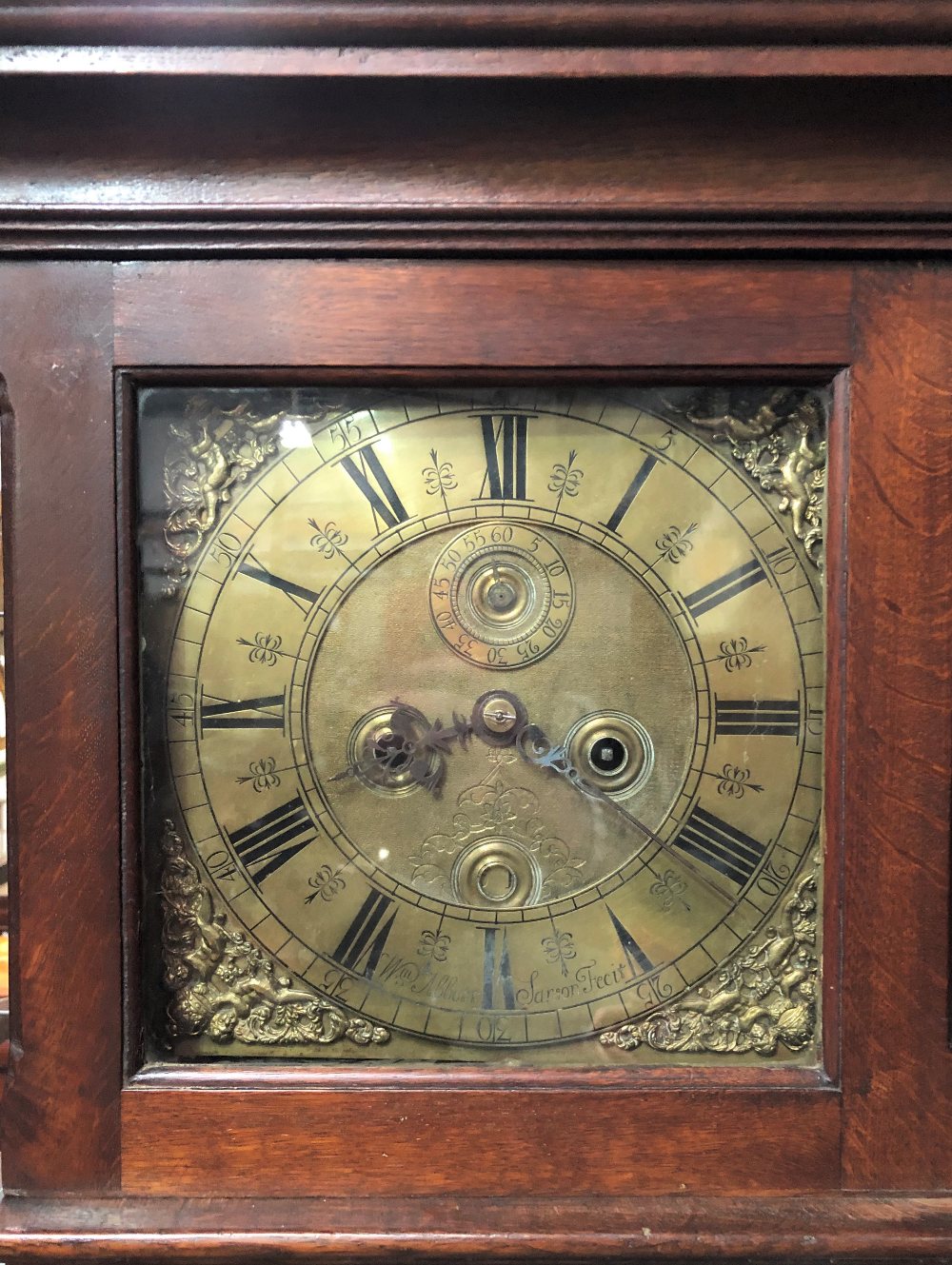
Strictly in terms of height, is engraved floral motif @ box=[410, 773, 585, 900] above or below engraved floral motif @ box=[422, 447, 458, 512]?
below

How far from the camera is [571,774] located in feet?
2.64

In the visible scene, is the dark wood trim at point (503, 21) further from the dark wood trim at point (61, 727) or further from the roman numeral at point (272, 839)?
the roman numeral at point (272, 839)

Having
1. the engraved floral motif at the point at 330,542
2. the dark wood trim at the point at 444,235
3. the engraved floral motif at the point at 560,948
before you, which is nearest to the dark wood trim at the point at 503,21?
the dark wood trim at the point at 444,235

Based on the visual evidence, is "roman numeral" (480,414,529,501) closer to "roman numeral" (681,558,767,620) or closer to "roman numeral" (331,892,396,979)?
"roman numeral" (681,558,767,620)

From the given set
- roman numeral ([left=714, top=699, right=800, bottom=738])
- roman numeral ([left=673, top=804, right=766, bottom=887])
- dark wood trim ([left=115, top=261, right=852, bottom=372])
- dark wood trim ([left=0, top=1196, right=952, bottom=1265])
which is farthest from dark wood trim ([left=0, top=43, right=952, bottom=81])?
dark wood trim ([left=0, top=1196, right=952, bottom=1265])

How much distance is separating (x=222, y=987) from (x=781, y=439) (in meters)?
0.70

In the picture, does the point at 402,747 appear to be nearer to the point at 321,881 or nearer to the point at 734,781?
the point at 321,881

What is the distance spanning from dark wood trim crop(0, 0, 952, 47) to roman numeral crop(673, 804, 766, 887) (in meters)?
0.64

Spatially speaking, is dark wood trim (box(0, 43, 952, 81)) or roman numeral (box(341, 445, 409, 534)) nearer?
dark wood trim (box(0, 43, 952, 81))

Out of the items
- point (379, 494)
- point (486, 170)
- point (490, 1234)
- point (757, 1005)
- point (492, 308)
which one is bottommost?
point (490, 1234)

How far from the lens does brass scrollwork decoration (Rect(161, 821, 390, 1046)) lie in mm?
799

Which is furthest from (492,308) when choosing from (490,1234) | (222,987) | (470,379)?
(490,1234)

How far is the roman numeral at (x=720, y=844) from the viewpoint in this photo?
802 millimetres

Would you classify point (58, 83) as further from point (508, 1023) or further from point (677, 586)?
point (508, 1023)
